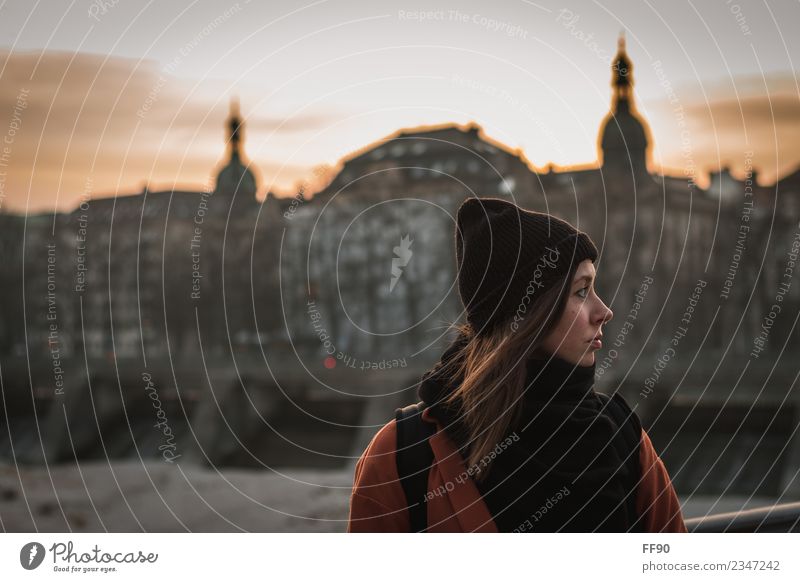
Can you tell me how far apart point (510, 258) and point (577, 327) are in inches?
6.3

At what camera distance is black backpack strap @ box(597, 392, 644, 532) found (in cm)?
161

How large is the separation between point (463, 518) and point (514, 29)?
6.18 ft

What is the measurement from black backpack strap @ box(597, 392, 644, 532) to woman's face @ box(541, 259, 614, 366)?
8cm

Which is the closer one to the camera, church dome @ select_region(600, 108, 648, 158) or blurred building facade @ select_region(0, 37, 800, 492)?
blurred building facade @ select_region(0, 37, 800, 492)

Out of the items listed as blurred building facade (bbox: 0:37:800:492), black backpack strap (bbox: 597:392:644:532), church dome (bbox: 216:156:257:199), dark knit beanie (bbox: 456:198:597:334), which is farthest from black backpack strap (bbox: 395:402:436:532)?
church dome (bbox: 216:156:257:199)

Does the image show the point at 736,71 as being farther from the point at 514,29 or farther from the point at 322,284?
the point at 322,284

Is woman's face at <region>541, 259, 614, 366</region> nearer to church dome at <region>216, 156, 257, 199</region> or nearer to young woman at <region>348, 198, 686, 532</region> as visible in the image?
young woman at <region>348, 198, 686, 532</region>

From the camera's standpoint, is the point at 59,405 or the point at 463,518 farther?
the point at 59,405

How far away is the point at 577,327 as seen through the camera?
5.27 ft

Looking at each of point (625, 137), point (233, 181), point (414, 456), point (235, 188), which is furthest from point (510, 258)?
point (233, 181)

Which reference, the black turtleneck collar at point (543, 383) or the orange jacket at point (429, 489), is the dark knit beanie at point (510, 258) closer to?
the black turtleneck collar at point (543, 383)

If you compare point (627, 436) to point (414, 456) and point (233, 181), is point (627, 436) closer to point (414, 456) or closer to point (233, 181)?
point (414, 456)

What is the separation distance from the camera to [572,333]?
1.61 m
